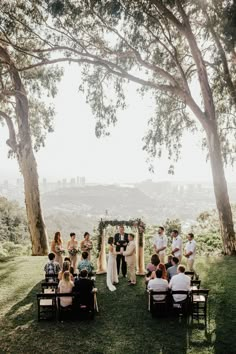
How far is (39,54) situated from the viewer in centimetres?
1784

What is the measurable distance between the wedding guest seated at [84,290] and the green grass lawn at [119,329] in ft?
1.38

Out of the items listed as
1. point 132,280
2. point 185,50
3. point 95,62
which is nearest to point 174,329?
point 132,280

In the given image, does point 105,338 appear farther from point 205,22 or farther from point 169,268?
point 205,22

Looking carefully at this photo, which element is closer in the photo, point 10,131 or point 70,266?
point 70,266

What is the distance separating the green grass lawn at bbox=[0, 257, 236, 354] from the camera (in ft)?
25.3

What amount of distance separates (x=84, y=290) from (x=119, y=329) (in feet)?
3.67

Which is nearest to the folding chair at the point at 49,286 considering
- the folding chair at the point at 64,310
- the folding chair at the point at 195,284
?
the folding chair at the point at 64,310

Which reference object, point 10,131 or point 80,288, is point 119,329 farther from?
point 10,131

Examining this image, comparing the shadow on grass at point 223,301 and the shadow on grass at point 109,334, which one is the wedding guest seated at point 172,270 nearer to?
the shadow on grass at point 109,334

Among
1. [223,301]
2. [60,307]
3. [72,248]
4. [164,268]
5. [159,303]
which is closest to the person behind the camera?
[60,307]

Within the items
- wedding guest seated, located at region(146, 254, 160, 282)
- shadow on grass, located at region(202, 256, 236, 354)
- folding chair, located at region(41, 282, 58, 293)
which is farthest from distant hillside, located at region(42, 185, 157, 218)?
folding chair, located at region(41, 282, 58, 293)

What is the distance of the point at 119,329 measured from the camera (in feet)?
28.4

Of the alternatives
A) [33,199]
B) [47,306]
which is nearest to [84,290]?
[47,306]

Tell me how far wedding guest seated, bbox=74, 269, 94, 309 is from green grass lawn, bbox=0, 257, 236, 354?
0.42 metres
